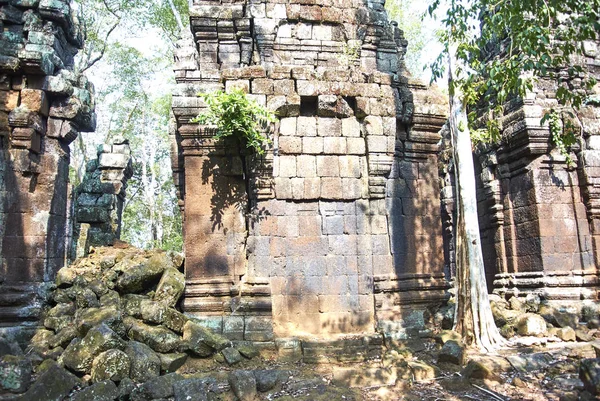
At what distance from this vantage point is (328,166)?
6.62 m

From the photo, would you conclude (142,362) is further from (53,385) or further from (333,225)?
(333,225)

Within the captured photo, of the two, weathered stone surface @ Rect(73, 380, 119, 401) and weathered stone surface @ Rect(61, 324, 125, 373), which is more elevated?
weathered stone surface @ Rect(61, 324, 125, 373)

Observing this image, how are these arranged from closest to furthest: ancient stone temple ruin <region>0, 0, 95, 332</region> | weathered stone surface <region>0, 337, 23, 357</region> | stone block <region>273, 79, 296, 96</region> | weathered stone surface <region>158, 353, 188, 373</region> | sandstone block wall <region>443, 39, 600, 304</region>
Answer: weathered stone surface <region>158, 353, 188, 373</region> < weathered stone surface <region>0, 337, 23, 357</region> < stone block <region>273, 79, 296, 96</region> < ancient stone temple ruin <region>0, 0, 95, 332</region> < sandstone block wall <region>443, 39, 600, 304</region>

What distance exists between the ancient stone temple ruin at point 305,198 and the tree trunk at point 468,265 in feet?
1.10

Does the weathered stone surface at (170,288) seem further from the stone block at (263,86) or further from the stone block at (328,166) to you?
the stone block at (263,86)

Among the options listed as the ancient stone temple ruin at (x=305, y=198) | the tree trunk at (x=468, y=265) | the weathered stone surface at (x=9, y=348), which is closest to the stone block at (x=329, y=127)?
the ancient stone temple ruin at (x=305, y=198)

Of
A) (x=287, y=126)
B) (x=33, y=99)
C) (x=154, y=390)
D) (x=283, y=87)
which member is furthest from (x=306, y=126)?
(x=33, y=99)

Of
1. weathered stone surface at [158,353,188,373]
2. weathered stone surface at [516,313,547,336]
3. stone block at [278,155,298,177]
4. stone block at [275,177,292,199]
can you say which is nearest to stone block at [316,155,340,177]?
stone block at [278,155,298,177]

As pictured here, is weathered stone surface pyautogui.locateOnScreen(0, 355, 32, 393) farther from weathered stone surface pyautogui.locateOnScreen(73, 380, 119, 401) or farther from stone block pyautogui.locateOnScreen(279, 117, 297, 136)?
stone block pyautogui.locateOnScreen(279, 117, 297, 136)

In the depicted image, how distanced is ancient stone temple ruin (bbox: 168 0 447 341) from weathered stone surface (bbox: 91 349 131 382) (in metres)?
1.32

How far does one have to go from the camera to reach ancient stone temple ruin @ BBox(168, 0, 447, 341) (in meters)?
6.26

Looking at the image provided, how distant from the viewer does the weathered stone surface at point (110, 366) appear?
4.82 meters

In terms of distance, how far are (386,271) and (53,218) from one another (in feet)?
17.7

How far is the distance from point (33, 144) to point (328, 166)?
4.79m
